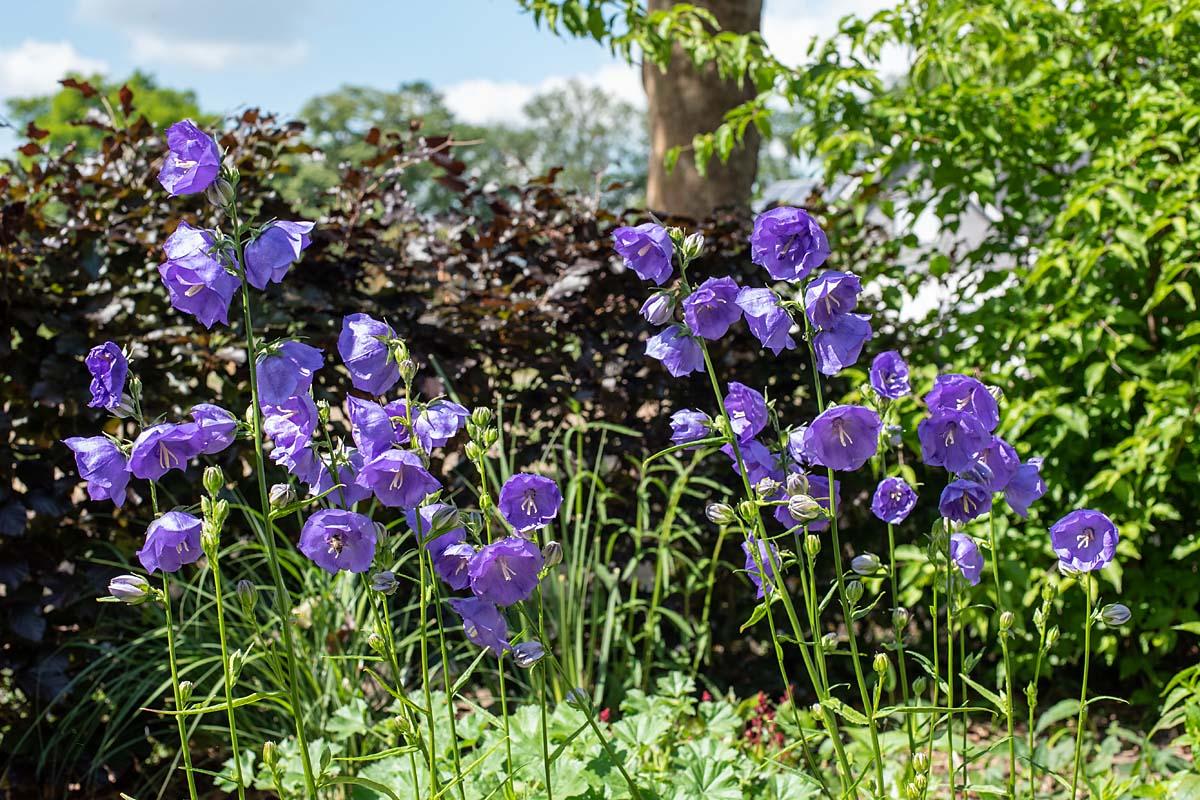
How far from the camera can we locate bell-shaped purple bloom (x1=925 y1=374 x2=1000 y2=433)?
147cm

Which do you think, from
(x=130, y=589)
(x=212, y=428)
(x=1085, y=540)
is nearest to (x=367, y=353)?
(x=212, y=428)

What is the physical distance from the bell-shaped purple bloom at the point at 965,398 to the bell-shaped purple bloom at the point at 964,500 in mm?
90

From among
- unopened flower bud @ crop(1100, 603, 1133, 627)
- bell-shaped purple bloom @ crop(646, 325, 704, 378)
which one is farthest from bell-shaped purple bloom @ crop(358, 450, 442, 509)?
unopened flower bud @ crop(1100, 603, 1133, 627)

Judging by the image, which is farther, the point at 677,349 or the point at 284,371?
the point at 677,349

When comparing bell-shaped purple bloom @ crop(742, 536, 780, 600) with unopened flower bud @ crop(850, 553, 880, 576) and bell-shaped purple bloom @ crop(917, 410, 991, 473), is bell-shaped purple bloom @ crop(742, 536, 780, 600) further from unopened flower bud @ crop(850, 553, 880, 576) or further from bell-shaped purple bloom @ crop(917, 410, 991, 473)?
bell-shaped purple bloom @ crop(917, 410, 991, 473)

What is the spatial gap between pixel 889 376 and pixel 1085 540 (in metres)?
0.38

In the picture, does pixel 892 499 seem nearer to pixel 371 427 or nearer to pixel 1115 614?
pixel 1115 614

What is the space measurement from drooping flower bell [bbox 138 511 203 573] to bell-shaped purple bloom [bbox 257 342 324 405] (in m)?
0.18

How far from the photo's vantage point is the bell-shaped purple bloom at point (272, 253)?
1274 millimetres

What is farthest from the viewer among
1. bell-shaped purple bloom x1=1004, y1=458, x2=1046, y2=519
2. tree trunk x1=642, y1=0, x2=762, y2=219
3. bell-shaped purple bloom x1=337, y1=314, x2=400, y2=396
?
tree trunk x1=642, y1=0, x2=762, y2=219

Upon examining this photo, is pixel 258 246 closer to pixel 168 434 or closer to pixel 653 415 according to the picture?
pixel 168 434

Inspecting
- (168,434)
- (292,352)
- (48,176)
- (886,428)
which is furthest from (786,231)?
(48,176)

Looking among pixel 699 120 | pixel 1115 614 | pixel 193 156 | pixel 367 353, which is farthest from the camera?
pixel 699 120

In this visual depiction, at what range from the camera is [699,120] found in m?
4.91
